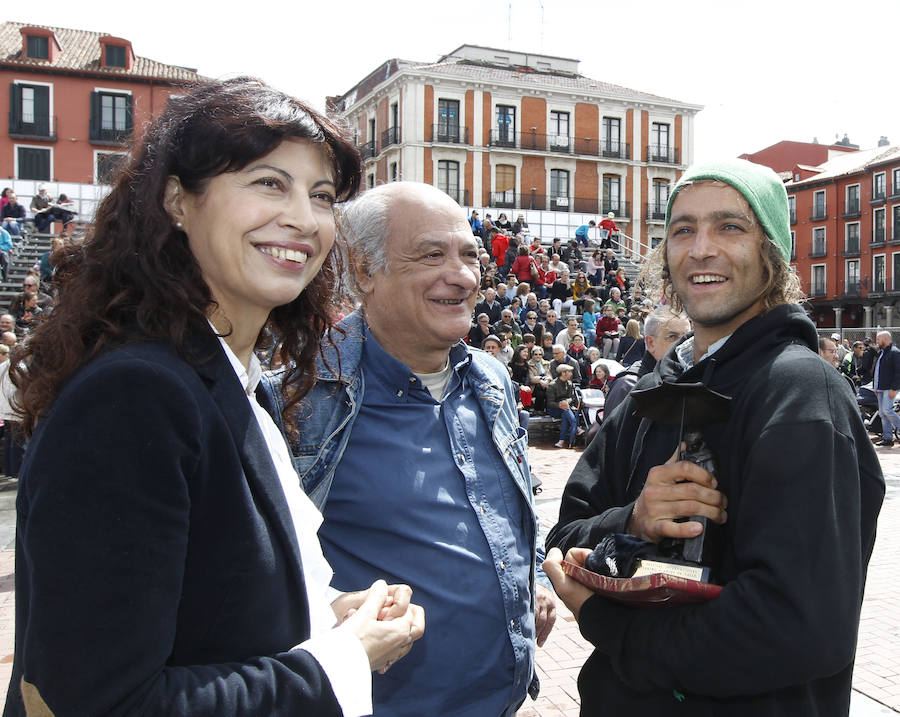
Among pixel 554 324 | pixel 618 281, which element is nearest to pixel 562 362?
pixel 554 324

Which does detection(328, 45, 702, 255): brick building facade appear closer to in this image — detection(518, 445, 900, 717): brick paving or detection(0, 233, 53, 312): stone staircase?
detection(0, 233, 53, 312): stone staircase

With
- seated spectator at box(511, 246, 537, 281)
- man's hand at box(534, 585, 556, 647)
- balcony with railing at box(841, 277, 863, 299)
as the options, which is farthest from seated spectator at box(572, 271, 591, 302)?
balcony with railing at box(841, 277, 863, 299)

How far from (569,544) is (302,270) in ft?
3.17

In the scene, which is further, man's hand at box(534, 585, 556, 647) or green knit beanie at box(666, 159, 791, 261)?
man's hand at box(534, 585, 556, 647)

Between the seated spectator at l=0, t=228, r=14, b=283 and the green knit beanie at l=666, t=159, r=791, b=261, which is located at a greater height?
the seated spectator at l=0, t=228, r=14, b=283

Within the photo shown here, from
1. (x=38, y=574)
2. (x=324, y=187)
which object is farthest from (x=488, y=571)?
(x=38, y=574)

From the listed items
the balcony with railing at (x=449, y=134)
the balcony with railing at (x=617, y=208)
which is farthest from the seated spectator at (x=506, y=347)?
the balcony with railing at (x=617, y=208)

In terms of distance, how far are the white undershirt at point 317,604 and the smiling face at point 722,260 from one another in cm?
103

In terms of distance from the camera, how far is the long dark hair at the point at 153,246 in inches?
42.8

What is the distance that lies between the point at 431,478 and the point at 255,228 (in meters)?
0.94

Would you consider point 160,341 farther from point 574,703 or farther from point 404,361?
point 574,703

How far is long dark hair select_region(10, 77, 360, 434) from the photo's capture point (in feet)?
3.57

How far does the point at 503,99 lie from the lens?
122 ft

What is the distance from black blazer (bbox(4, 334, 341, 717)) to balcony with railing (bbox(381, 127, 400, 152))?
1432 inches
